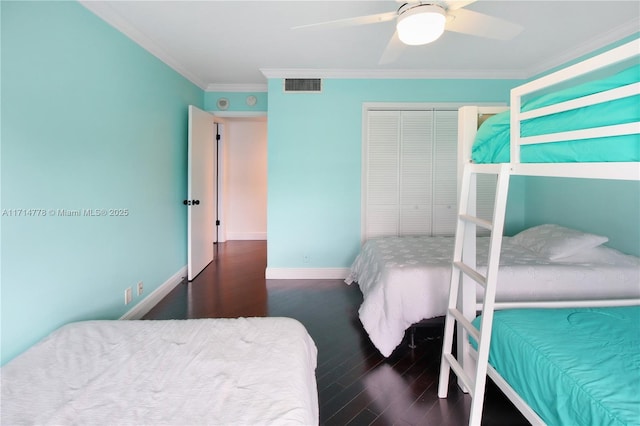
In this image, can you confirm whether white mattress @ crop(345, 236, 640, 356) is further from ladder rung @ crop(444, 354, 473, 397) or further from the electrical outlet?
the electrical outlet

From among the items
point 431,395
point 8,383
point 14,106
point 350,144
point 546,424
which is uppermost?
point 350,144

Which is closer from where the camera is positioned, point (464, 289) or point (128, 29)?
point (464, 289)

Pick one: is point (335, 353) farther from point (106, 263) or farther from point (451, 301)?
point (106, 263)

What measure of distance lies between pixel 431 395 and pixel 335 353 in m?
0.70

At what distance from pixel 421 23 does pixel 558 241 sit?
2083mm

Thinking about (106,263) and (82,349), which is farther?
(106,263)

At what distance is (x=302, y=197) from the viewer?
412cm

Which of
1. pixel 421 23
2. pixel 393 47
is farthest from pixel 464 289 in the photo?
pixel 393 47

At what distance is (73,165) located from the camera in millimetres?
2145

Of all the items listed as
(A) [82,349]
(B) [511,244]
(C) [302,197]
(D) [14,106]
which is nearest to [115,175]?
(D) [14,106]

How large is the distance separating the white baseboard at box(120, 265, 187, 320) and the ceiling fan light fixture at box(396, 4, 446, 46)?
9.70ft

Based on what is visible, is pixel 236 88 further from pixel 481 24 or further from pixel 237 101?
pixel 481 24

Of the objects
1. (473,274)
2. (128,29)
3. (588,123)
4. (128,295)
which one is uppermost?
(128,29)

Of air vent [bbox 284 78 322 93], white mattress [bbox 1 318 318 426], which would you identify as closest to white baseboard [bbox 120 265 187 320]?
white mattress [bbox 1 318 318 426]
